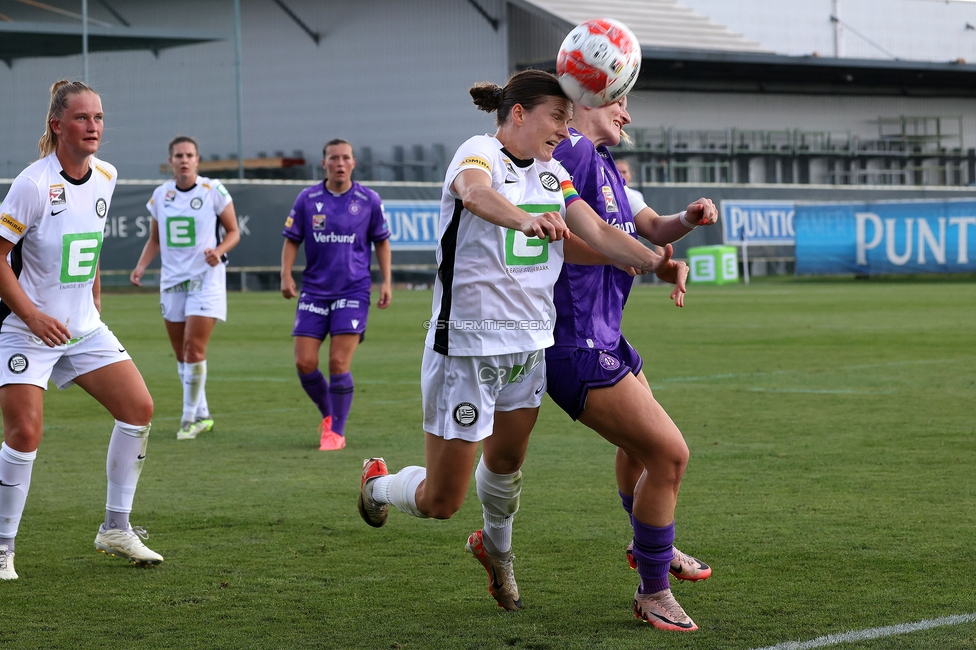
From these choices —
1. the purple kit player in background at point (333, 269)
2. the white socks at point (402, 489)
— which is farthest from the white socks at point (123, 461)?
the purple kit player in background at point (333, 269)

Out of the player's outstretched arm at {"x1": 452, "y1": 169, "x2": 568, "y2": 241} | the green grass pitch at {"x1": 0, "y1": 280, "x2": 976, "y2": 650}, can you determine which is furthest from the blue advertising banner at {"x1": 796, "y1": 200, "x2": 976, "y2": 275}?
the player's outstretched arm at {"x1": 452, "y1": 169, "x2": 568, "y2": 241}

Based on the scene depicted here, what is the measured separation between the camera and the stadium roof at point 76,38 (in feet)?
108

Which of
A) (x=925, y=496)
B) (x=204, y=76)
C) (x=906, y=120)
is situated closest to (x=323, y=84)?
(x=204, y=76)

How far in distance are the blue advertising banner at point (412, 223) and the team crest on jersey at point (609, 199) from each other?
1002 inches

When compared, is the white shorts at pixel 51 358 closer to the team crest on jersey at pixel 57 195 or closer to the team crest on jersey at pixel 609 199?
the team crest on jersey at pixel 57 195

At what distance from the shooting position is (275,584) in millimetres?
5043

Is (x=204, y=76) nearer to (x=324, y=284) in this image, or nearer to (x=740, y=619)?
(x=324, y=284)

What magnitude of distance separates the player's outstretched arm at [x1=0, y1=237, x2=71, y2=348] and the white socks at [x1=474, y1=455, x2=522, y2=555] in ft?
6.01

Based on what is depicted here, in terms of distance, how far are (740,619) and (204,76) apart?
34.7 m

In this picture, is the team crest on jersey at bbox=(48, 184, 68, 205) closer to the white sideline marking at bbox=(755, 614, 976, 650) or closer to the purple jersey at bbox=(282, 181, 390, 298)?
the white sideline marking at bbox=(755, 614, 976, 650)

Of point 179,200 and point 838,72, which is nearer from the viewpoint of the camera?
point 179,200

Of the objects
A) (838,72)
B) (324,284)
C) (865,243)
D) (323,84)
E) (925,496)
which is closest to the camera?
(925,496)

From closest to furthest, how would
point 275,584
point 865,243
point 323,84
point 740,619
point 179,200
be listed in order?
point 740,619 < point 275,584 < point 179,200 < point 865,243 < point 323,84

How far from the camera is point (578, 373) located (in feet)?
14.5
